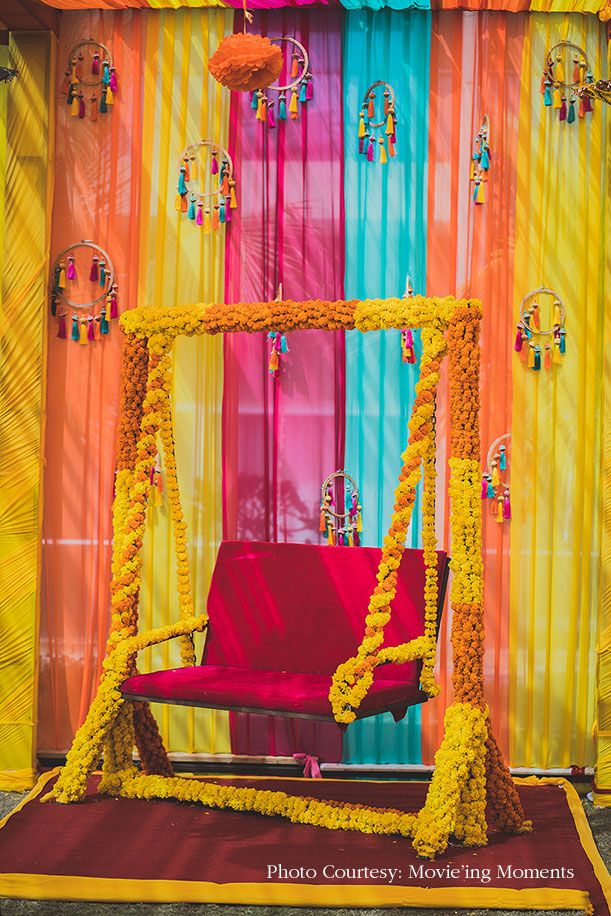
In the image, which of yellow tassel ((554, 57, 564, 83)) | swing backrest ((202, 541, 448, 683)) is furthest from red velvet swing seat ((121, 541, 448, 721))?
yellow tassel ((554, 57, 564, 83))

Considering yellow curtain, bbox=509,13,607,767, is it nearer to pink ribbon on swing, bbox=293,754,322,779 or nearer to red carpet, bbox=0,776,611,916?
red carpet, bbox=0,776,611,916

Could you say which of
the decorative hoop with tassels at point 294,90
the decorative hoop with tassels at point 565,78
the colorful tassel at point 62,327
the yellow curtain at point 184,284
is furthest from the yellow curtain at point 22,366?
the decorative hoop with tassels at point 565,78

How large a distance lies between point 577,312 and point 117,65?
2.15m

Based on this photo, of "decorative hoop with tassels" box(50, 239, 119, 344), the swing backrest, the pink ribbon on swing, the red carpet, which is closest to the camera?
the red carpet

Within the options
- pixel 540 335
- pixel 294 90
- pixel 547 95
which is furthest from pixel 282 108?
pixel 540 335

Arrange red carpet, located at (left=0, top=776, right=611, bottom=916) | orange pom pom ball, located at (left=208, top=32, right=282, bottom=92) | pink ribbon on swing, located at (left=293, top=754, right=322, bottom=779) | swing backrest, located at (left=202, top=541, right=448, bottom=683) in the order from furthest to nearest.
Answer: pink ribbon on swing, located at (left=293, top=754, right=322, bottom=779) → swing backrest, located at (left=202, top=541, right=448, bottom=683) → orange pom pom ball, located at (left=208, top=32, right=282, bottom=92) → red carpet, located at (left=0, top=776, right=611, bottom=916)

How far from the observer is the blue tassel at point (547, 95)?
4484 millimetres

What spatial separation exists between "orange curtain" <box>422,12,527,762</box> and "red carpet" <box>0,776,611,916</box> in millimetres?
761

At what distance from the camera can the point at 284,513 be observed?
178 inches

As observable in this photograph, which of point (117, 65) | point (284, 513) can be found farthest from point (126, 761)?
point (117, 65)

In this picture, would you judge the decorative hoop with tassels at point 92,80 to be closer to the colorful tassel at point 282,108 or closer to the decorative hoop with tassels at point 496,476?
the colorful tassel at point 282,108

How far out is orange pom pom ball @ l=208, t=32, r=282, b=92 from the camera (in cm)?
353

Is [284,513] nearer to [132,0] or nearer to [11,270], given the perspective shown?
[11,270]

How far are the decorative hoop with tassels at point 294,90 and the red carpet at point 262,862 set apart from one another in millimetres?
2712
